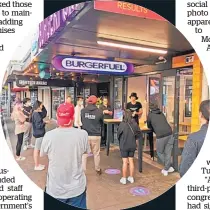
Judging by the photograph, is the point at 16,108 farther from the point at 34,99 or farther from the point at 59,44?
the point at 59,44

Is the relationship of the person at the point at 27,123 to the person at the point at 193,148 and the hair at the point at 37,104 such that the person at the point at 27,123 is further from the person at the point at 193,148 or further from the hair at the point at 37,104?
the person at the point at 193,148

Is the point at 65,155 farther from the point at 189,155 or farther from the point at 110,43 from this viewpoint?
the point at 110,43

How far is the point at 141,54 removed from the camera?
2.28m

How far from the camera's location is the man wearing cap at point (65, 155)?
91cm

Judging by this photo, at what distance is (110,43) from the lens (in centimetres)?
187

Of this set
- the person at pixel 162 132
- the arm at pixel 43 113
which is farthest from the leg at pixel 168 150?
the arm at pixel 43 113

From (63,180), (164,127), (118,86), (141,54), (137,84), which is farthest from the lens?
(137,84)

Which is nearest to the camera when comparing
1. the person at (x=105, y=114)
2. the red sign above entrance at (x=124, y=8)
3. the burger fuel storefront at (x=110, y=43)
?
the red sign above entrance at (x=124, y=8)

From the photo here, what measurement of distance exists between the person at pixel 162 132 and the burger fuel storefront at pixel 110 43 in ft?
0.42

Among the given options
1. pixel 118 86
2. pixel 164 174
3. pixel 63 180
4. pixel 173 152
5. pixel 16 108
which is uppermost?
pixel 118 86

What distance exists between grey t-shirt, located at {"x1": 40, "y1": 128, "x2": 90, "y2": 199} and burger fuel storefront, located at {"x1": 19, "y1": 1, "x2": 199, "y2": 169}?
491 millimetres

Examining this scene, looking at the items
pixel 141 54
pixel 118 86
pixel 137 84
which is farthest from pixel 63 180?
pixel 137 84

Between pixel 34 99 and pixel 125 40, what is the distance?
0.91m

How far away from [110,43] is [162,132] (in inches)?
33.3
